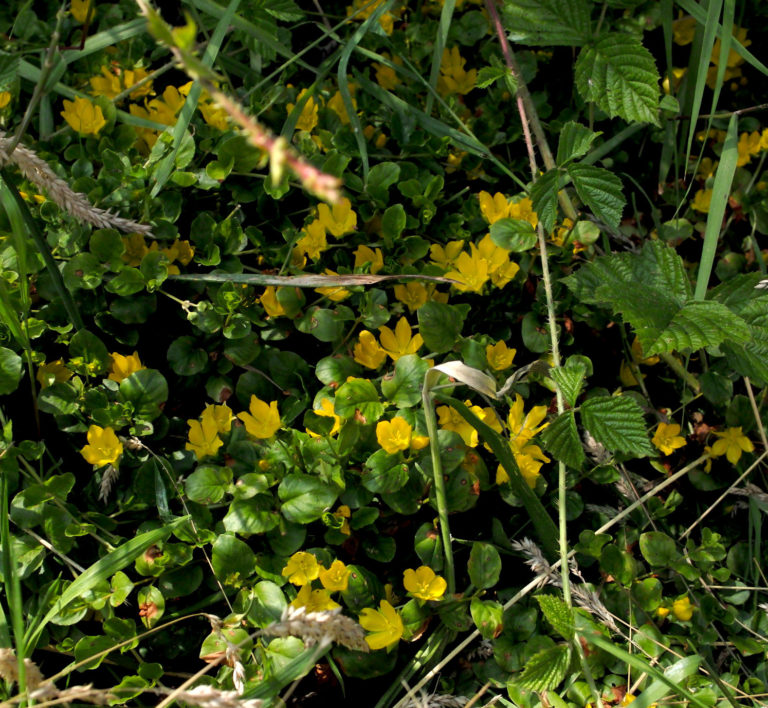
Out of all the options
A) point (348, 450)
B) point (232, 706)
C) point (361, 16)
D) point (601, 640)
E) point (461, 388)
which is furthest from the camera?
point (361, 16)

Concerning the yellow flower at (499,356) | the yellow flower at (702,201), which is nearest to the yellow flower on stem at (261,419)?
the yellow flower at (499,356)

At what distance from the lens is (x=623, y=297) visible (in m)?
1.93

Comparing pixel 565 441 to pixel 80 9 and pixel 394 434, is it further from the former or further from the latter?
pixel 80 9

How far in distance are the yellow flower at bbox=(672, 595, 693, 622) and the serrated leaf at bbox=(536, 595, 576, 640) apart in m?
0.50

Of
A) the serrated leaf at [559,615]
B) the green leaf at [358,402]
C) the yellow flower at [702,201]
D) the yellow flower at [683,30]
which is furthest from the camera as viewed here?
the yellow flower at [683,30]

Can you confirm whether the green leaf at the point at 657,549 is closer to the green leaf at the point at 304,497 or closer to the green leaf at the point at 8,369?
the green leaf at the point at 304,497

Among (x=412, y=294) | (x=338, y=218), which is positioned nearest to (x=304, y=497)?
(x=412, y=294)

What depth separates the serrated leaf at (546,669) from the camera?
1.76m

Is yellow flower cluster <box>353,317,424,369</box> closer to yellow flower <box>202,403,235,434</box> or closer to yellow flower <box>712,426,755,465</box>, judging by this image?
yellow flower <box>202,403,235,434</box>

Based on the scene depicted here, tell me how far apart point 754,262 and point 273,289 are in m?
1.70

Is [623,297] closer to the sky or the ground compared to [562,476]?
closer to the sky

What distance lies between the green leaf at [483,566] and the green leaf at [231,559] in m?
0.53

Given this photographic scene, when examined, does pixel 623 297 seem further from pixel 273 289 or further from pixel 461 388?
pixel 273 289

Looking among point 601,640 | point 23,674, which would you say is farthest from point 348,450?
point 23,674
